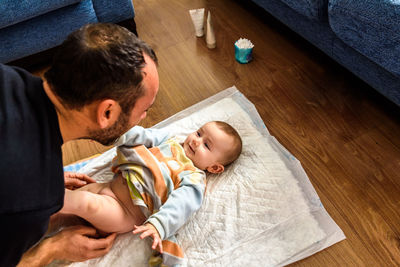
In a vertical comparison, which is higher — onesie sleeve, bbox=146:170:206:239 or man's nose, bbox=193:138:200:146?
man's nose, bbox=193:138:200:146

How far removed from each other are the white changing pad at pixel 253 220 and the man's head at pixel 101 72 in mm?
538

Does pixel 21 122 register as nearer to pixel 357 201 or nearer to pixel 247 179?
pixel 247 179

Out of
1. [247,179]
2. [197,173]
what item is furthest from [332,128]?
[197,173]

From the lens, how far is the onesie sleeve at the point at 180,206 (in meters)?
1.03

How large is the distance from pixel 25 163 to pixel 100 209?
1.22 feet

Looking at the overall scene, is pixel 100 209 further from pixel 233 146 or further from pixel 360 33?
pixel 360 33

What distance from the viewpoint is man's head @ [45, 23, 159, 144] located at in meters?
0.74

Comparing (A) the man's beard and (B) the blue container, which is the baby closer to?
(A) the man's beard

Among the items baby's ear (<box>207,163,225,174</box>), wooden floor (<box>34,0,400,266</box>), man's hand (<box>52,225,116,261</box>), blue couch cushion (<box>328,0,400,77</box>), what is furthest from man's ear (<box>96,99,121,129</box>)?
blue couch cushion (<box>328,0,400,77</box>)

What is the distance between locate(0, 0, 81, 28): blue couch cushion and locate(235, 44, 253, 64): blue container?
916mm

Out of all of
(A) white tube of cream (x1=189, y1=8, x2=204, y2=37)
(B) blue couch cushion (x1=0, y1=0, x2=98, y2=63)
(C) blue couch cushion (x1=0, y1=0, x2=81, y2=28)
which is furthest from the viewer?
(A) white tube of cream (x1=189, y1=8, x2=204, y2=37)

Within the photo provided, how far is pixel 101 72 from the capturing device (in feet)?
2.42

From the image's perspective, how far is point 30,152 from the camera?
0.70 m

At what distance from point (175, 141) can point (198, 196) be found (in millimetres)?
274
